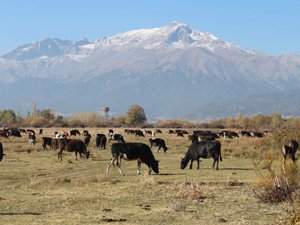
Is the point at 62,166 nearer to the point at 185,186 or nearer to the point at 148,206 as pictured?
the point at 185,186

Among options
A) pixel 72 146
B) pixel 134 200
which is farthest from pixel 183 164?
pixel 134 200

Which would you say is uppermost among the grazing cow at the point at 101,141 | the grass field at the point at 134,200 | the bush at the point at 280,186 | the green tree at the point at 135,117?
the green tree at the point at 135,117

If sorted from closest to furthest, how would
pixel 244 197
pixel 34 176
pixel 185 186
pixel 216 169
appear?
pixel 244 197 < pixel 185 186 < pixel 34 176 < pixel 216 169

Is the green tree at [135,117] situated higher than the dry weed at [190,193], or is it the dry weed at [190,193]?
the green tree at [135,117]

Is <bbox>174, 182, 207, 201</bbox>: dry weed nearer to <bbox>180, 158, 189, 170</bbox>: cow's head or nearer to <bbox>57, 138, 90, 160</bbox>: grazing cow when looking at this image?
<bbox>180, 158, 189, 170</bbox>: cow's head

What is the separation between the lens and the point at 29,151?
53000 mm

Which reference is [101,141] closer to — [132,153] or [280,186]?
[132,153]

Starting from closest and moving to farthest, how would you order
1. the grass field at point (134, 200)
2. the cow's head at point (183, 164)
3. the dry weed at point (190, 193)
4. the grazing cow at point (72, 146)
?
the grass field at point (134, 200), the dry weed at point (190, 193), the cow's head at point (183, 164), the grazing cow at point (72, 146)

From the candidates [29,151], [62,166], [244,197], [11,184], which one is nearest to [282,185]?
[244,197]

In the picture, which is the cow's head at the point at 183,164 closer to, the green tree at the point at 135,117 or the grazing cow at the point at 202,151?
the grazing cow at the point at 202,151

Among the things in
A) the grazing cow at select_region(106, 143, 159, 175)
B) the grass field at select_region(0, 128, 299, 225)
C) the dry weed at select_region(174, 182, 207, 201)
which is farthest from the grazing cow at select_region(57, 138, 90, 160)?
the dry weed at select_region(174, 182, 207, 201)

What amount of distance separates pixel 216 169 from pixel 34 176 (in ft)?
34.9

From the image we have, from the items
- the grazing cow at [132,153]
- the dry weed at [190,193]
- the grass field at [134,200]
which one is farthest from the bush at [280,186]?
the grazing cow at [132,153]

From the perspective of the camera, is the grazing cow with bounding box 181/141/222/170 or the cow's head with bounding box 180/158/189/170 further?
the grazing cow with bounding box 181/141/222/170
